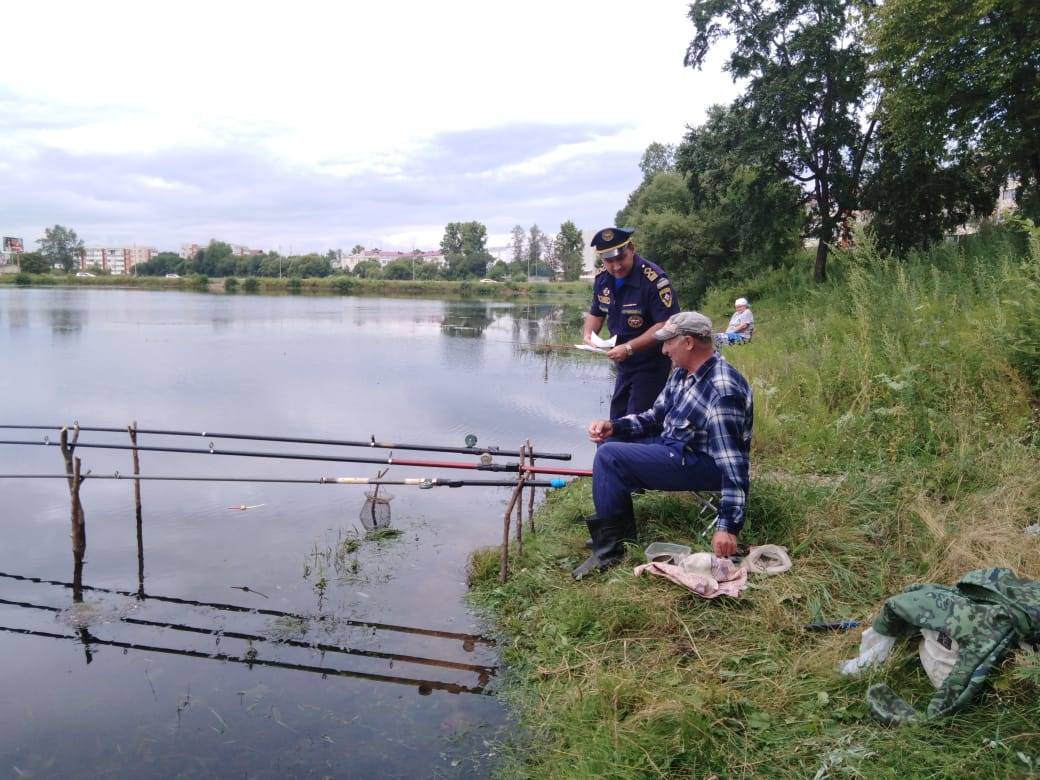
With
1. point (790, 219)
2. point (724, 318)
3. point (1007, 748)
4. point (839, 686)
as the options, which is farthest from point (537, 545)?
point (724, 318)

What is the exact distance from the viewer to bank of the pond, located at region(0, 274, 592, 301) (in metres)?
72.1

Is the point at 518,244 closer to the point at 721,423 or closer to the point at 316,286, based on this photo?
the point at 316,286

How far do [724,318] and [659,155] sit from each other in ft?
145

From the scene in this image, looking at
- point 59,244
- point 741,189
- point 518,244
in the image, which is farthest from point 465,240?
point 741,189

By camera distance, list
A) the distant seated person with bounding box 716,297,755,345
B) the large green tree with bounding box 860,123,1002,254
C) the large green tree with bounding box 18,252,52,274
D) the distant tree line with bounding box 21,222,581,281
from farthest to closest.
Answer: the distant tree line with bounding box 21,222,581,281
the large green tree with bounding box 18,252,52,274
the large green tree with bounding box 860,123,1002,254
the distant seated person with bounding box 716,297,755,345

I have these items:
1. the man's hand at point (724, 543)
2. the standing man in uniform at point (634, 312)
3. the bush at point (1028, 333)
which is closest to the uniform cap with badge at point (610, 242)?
the standing man in uniform at point (634, 312)

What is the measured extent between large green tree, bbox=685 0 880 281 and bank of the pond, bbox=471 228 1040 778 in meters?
13.6

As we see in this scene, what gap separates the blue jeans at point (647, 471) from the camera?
13.1ft

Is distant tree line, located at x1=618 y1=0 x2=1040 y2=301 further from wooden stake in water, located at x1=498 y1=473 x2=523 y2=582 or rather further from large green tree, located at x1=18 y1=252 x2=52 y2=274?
large green tree, located at x1=18 y1=252 x2=52 y2=274

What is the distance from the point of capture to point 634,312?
16.6ft

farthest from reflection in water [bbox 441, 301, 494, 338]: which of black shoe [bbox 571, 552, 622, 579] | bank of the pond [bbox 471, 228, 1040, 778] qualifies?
black shoe [bbox 571, 552, 622, 579]

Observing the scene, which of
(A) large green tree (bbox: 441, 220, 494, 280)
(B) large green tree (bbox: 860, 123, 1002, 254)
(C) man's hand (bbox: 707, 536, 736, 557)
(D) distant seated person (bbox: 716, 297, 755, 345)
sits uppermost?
(A) large green tree (bbox: 441, 220, 494, 280)

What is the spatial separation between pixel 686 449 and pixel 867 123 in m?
18.7

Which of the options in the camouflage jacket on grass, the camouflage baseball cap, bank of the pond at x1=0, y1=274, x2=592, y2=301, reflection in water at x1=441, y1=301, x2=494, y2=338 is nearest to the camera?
the camouflage jacket on grass
